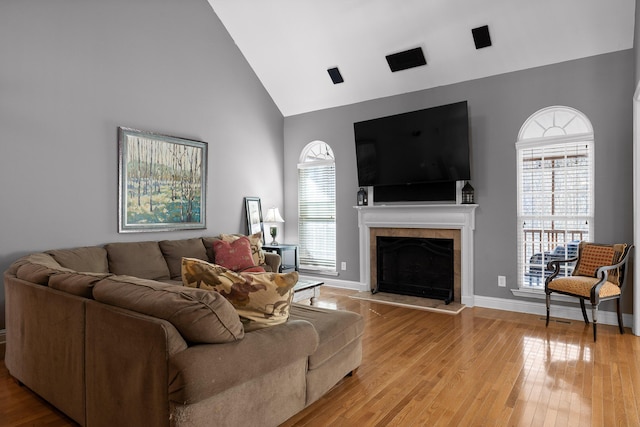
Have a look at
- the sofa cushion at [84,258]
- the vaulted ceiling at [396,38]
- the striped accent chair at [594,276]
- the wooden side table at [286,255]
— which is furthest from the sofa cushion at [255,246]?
the striped accent chair at [594,276]

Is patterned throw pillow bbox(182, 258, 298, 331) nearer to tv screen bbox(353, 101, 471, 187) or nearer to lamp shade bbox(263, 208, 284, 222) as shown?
tv screen bbox(353, 101, 471, 187)

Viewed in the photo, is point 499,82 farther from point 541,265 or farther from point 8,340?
point 8,340

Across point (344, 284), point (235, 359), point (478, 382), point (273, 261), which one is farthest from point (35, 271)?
point (344, 284)

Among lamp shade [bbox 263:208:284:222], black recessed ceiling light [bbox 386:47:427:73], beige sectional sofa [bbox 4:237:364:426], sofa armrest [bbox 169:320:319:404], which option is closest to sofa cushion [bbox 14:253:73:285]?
beige sectional sofa [bbox 4:237:364:426]

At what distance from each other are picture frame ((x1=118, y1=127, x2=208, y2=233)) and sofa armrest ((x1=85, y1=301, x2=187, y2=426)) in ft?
8.87

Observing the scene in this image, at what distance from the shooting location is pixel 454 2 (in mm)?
4258

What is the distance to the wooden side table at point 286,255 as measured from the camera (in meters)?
5.85

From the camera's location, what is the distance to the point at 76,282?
2197mm

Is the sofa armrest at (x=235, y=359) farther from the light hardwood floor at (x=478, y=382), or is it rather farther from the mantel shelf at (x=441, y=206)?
the mantel shelf at (x=441, y=206)

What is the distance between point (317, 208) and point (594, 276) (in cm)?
385

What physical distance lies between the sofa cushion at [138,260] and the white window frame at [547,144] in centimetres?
416

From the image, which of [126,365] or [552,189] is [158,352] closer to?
[126,365]

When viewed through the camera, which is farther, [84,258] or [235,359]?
[84,258]

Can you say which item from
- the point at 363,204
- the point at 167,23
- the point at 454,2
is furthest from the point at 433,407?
the point at 167,23
